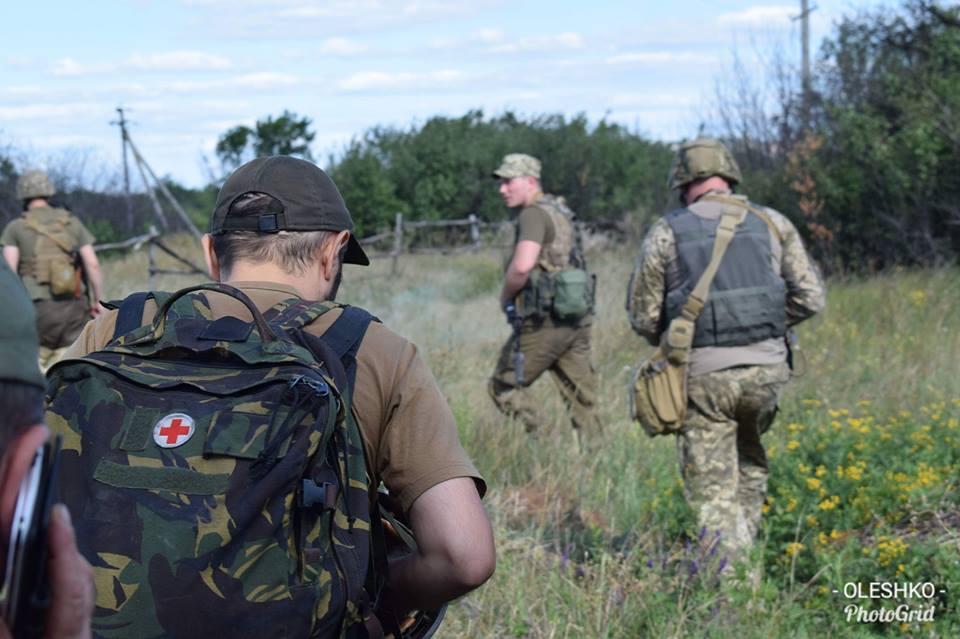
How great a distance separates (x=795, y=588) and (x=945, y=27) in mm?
12852

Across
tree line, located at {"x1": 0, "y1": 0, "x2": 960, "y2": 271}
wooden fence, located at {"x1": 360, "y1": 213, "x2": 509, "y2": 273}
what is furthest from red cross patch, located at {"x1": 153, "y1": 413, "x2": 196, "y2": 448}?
wooden fence, located at {"x1": 360, "y1": 213, "x2": 509, "y2": 273}

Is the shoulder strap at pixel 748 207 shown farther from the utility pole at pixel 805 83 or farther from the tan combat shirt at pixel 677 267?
the utility pole at pixel 805 83

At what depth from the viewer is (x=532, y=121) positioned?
25.3 meters

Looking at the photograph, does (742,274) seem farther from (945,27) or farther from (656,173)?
(656,173)

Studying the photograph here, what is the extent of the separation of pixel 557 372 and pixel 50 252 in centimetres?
343

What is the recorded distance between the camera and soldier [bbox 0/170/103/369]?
7.50m

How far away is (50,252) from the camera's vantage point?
24.7 feet

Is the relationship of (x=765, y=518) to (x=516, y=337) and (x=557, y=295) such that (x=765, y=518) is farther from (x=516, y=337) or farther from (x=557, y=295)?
(x=516, y=337)

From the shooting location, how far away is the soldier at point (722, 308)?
456 cm

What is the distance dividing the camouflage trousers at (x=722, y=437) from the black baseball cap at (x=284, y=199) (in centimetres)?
273

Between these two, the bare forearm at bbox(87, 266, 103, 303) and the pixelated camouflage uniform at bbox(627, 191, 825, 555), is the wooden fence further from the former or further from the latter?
the pixelated camouflage uniform at bbox(627, 191, 825, 555)

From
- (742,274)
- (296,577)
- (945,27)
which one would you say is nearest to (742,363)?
(742,274)

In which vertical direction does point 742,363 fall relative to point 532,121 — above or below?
below

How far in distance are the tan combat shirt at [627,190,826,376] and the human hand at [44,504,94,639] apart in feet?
12.4
